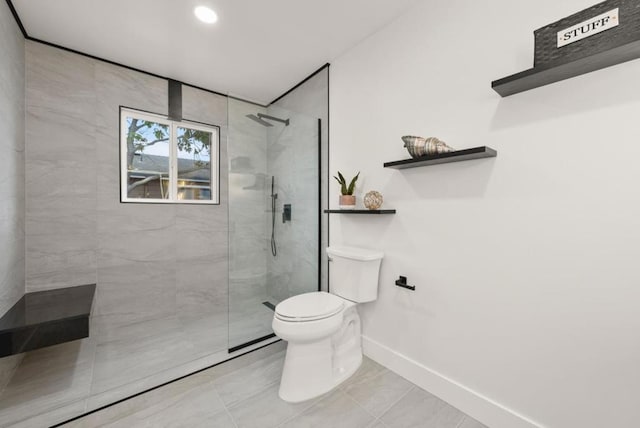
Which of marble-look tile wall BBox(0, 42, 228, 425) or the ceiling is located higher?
the ceiling

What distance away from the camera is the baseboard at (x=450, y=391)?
1.32 metres

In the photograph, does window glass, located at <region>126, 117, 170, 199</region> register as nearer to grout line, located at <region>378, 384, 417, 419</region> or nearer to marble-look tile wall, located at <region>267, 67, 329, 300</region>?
marble-look tile wall, located at <region>267, 67, 329, 300</region>

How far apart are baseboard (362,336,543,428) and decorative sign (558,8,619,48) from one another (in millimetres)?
1673

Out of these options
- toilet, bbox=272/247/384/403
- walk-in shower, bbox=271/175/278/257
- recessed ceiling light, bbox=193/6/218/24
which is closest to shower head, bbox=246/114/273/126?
walk-in shower, bbox=271/175/278/257

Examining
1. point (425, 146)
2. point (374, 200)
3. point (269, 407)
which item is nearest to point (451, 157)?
point (425, 146)

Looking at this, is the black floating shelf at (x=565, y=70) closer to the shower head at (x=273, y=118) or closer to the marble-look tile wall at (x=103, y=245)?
the shower head at (x=273, y=118)

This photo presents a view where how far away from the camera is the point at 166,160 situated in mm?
2773

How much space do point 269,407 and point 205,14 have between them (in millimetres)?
2539

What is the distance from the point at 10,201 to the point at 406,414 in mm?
2789

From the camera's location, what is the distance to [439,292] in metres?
1.60

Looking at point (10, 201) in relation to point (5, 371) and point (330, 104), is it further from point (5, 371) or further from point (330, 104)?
point (330, 104)

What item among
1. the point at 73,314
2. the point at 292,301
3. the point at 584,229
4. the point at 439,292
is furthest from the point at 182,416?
the point at 584,229

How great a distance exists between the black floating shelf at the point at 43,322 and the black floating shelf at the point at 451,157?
220 cm

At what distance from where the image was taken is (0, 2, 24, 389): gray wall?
5.30ft
